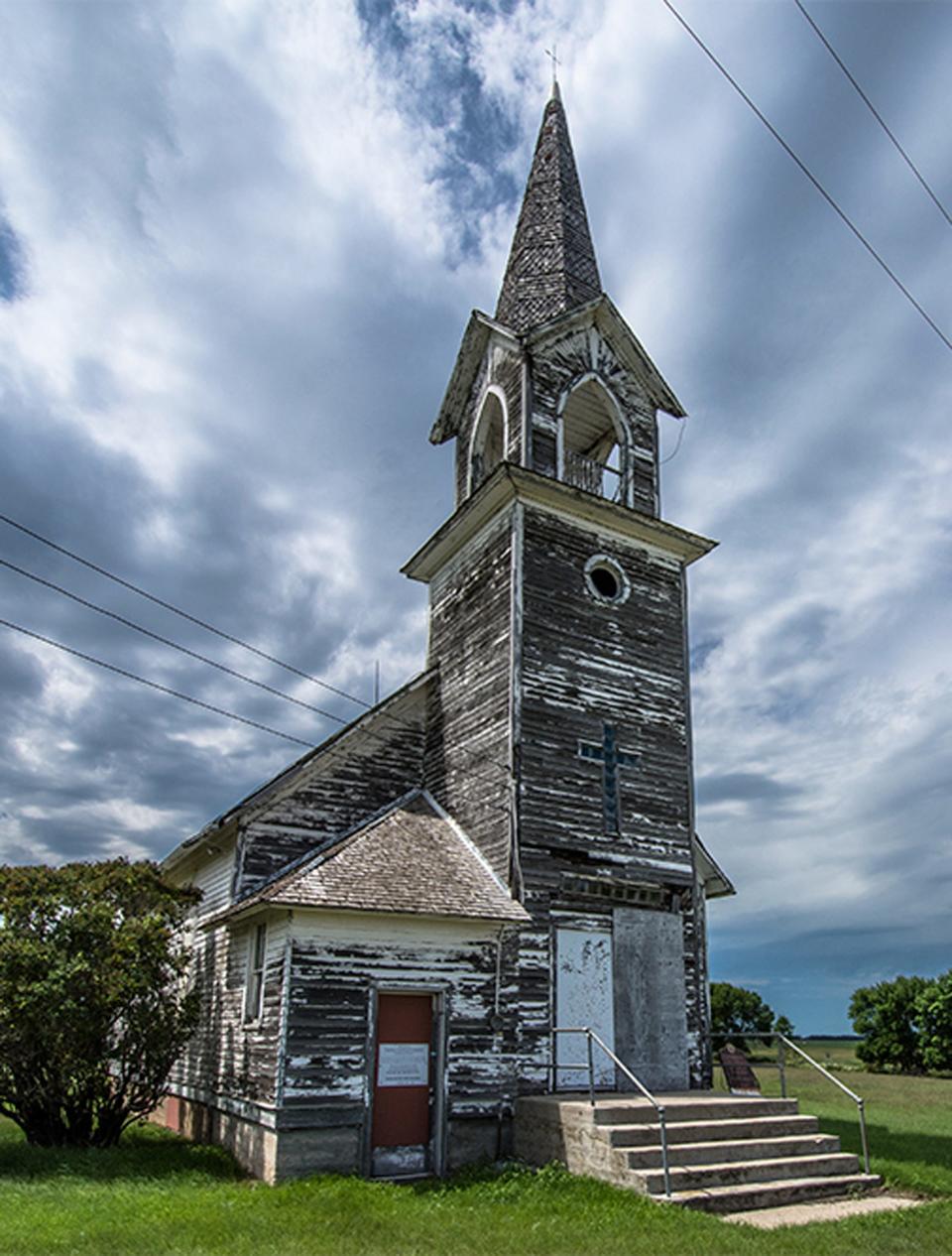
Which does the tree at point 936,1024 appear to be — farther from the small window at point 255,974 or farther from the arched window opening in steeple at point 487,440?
the small window at point 255,974

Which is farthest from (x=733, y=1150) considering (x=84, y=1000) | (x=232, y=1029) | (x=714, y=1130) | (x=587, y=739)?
(x=84, y=1000)

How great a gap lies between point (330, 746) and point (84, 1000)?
5600 mm

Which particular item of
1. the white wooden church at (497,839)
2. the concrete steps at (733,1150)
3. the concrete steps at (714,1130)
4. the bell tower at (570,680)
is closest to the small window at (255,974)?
the white wooden church at (497,839)

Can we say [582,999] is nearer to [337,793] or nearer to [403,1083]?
[403,1083]

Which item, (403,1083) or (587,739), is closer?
(403,1083)

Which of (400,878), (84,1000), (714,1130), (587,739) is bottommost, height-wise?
(714,1130)

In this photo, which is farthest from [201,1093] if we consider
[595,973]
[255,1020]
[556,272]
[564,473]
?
[556,272]

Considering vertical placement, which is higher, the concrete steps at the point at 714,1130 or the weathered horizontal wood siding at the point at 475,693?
the weathered horizontal wood siding at the point at 475,693

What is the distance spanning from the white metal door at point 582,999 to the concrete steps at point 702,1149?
980mm

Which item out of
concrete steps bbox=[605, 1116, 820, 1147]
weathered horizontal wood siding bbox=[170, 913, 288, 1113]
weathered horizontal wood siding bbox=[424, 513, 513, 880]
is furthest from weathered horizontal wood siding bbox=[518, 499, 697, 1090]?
weathered horizontal wood siding bbox=[170, 913, 288, 1113]

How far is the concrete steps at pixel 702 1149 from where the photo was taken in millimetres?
11242

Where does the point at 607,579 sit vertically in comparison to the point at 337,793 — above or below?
above

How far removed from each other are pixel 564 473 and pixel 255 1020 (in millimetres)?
10955

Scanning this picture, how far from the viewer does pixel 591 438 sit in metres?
21.1
